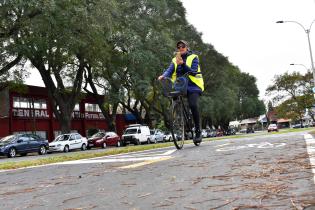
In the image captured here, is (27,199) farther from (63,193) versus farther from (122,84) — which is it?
(122,84)

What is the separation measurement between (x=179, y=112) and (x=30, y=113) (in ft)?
131

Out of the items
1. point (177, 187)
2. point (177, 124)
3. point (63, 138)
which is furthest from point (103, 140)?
point (177, 187)

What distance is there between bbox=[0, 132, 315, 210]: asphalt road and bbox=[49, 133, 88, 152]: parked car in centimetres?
3116

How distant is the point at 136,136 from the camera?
45.6m

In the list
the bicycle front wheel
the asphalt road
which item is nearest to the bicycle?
the bicycle front wheel

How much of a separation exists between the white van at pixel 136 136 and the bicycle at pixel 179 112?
35.2 meters

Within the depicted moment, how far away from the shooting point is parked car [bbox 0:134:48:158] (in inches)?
1232

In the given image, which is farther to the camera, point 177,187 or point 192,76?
point 192,76

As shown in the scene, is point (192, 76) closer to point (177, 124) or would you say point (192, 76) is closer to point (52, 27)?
point (177, 124)

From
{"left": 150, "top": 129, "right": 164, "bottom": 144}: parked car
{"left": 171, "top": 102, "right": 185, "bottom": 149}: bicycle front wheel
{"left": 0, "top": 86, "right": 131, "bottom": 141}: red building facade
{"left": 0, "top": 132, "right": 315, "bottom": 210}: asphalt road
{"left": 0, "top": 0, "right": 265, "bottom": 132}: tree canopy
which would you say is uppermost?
{"left": 0, "top": 0, "right": 265, "bottom": 132}: tree canopy

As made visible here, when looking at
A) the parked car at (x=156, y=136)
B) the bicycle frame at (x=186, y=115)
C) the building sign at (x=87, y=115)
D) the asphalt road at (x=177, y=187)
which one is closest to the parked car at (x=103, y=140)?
the parked car at (x=156, y=136)

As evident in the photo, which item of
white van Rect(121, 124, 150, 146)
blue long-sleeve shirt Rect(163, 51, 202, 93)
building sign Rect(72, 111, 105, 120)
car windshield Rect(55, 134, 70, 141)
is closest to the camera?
blue long-sleeve shirt Rect(163, 51, 202, 93)

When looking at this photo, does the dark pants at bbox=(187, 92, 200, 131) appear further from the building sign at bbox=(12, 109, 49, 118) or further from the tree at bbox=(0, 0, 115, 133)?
the building sign at bbox=(12, 109, 49, 118)

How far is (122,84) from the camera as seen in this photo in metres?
43.8
